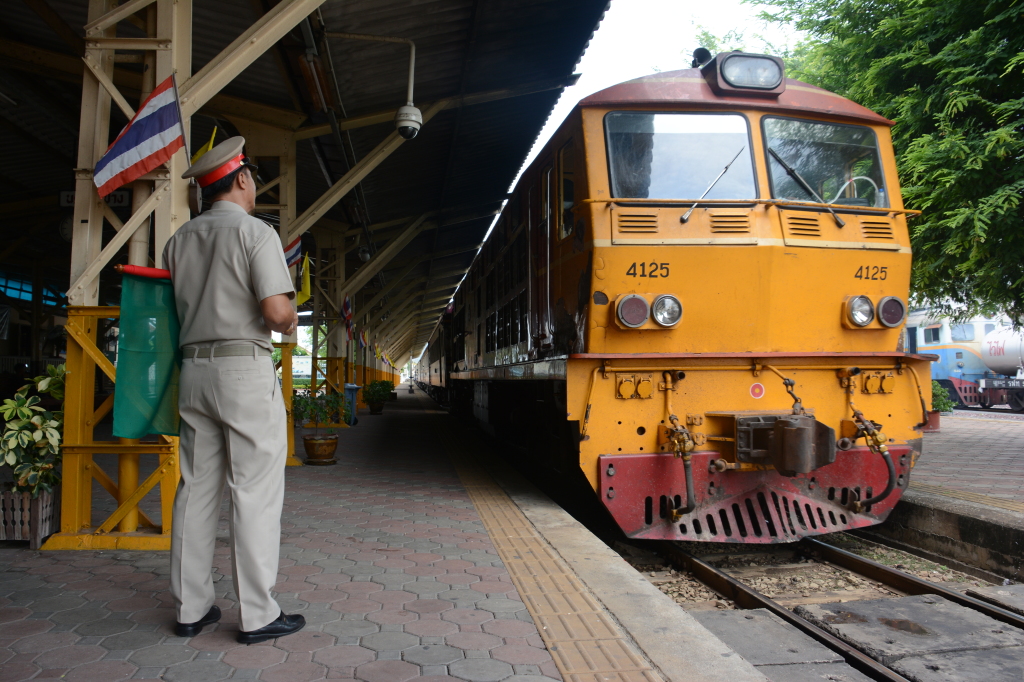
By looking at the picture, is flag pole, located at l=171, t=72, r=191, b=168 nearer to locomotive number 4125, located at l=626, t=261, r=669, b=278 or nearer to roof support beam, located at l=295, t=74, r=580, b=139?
locomotive number 4125, located at l=626, t=261, r=669, b=278

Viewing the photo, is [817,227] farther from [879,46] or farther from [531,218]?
[879,46]

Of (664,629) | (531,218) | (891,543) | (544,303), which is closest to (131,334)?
(664,629)

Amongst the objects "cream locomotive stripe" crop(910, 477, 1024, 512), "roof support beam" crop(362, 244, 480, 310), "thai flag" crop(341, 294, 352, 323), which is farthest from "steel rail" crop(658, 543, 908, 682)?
"roof support beam" crop(362, 244, 480, 310)

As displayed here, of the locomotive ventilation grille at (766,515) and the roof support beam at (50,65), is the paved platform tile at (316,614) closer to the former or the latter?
the locomotive ventilation grille at (766,515)

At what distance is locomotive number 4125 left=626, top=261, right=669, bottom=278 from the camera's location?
4.56 m

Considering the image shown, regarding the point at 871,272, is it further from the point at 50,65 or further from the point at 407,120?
the point at 50,65

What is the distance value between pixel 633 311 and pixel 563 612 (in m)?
2.16

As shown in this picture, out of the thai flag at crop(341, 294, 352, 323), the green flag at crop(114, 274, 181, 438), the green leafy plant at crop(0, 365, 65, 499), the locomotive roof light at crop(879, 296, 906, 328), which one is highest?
the thai flag at crop(341, 294, 352, 323)

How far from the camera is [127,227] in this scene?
Answer: 13.2ft

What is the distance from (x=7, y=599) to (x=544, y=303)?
409 cm

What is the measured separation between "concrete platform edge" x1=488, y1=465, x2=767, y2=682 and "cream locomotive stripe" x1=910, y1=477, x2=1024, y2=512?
3.36 metres

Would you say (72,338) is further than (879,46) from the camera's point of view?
No

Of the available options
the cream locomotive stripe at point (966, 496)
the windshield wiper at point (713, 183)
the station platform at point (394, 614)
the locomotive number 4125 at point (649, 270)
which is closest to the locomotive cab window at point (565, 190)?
the locomotive number 4125 at point (649, 270)

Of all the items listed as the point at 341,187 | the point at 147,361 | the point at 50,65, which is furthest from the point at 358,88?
the point at 147,361
